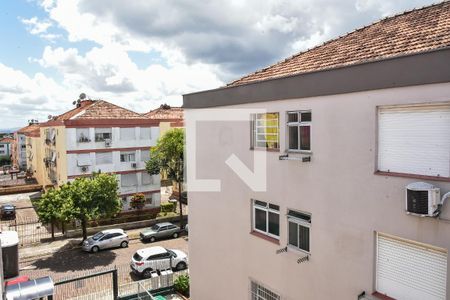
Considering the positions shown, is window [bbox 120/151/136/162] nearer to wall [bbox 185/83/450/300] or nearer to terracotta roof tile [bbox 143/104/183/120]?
terracotta roof tile [bbox 143/104/183/120]

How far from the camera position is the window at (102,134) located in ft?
103

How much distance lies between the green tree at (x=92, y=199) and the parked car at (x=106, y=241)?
1.28 meters

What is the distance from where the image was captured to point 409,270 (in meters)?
6.20

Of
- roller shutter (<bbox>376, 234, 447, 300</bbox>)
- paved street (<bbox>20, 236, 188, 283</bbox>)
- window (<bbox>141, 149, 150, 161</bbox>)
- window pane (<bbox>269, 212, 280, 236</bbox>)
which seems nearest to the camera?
roller shutter (<bbox>376, 234, 447, 300</bbox>)

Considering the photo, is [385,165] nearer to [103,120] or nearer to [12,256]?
[12,256]

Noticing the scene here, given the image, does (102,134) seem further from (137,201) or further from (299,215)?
(299,215)

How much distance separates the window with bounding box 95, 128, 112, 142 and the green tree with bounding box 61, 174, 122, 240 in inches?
236

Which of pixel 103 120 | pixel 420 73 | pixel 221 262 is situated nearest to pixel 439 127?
pixel 420 73

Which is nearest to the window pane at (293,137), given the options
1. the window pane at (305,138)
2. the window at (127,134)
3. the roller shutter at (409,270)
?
the window pane at (305,138)

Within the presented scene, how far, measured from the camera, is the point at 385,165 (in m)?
6.46

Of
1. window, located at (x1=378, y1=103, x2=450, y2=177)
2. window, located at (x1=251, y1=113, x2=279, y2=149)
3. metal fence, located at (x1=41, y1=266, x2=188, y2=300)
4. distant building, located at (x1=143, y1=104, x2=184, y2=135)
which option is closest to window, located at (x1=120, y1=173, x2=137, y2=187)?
distant building, located at (x1=143, y1=104, x2=184, y2=135)

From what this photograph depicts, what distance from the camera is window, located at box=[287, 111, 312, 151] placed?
799 centimetres

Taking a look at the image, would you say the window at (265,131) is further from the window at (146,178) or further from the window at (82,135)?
the window at (146,178)

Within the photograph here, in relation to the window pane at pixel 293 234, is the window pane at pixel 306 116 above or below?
above
